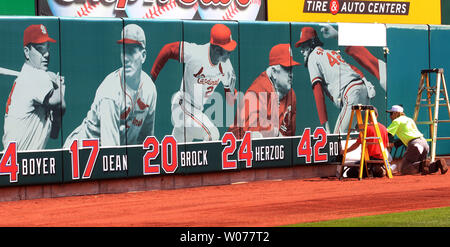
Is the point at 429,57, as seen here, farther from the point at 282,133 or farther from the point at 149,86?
the point at 149,86

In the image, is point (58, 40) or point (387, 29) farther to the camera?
point (387, 29)

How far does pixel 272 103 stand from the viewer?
22812mm

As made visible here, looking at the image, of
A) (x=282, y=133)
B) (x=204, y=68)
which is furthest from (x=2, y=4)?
(x=282, y=133)

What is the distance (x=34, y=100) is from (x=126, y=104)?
2068 mm

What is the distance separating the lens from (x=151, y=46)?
2089 cm

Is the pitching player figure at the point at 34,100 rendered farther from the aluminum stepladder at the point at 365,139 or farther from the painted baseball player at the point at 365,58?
the painted baseball player at the point at 365,58

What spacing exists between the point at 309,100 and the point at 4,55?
7718 millimetres

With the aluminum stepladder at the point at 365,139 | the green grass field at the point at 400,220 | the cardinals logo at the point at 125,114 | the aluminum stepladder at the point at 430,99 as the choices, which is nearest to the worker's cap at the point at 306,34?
the aluminum stepladder at the point at 365,139

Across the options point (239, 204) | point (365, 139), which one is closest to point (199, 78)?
point (365, 139)

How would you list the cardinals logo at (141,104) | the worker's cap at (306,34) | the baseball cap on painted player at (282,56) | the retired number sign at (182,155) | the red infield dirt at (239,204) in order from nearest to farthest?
the red infield dirt at (239,204) < the retired number sign at (182,155) < the cardinals logo at (141,104) < the baseball cap on painted player at (282,56) < the worker's cap at (306,34)

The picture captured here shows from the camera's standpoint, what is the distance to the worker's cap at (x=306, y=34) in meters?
23.3

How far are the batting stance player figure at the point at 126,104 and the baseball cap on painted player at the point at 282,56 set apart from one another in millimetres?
3297

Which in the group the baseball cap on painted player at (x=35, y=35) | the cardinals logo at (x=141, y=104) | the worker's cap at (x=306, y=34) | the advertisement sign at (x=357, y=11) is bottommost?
the cardinals logo at (x=141, y=104)
